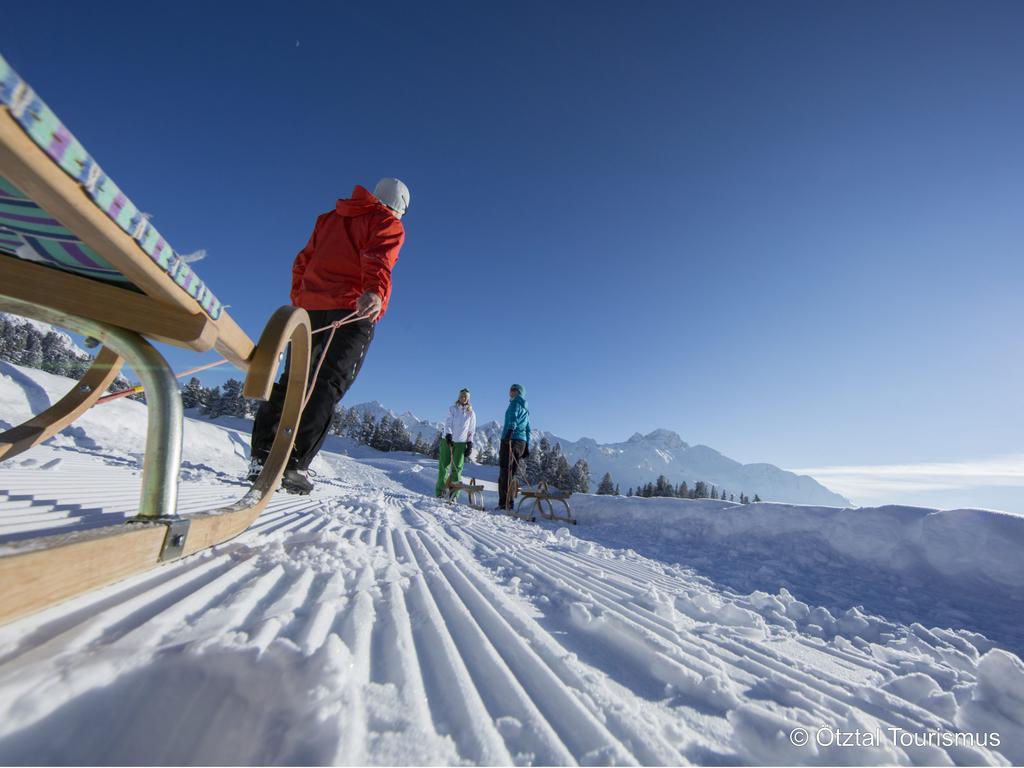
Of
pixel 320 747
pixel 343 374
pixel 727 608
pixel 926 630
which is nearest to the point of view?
pixel 320 747

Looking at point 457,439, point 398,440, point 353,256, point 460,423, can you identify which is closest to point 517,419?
point 460,423

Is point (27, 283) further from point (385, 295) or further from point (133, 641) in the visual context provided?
point (385, 295)

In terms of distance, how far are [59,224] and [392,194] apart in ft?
8.70

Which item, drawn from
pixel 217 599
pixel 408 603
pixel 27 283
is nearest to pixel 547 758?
pixel 408 603

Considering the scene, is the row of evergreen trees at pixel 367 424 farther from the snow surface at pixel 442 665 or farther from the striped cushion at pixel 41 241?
the striped cushion at pixel 41 241

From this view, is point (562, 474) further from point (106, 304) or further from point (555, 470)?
point (106, 304)

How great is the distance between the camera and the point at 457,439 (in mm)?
7949

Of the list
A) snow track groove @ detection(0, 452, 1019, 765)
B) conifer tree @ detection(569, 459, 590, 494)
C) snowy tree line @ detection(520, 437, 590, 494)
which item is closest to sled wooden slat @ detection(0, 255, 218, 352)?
snow track groove @ detection(0, 452, 1019, 765)

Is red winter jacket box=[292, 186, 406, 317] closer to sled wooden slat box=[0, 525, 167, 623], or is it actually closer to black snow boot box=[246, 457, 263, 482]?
black snow boot box=[246, 457, 263, 482]

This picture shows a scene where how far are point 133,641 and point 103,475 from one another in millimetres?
2328

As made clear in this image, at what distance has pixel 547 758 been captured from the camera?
0.53 m

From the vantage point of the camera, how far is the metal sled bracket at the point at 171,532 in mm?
918

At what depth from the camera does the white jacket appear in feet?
25.7

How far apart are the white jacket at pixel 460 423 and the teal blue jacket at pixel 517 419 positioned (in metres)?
0.74
